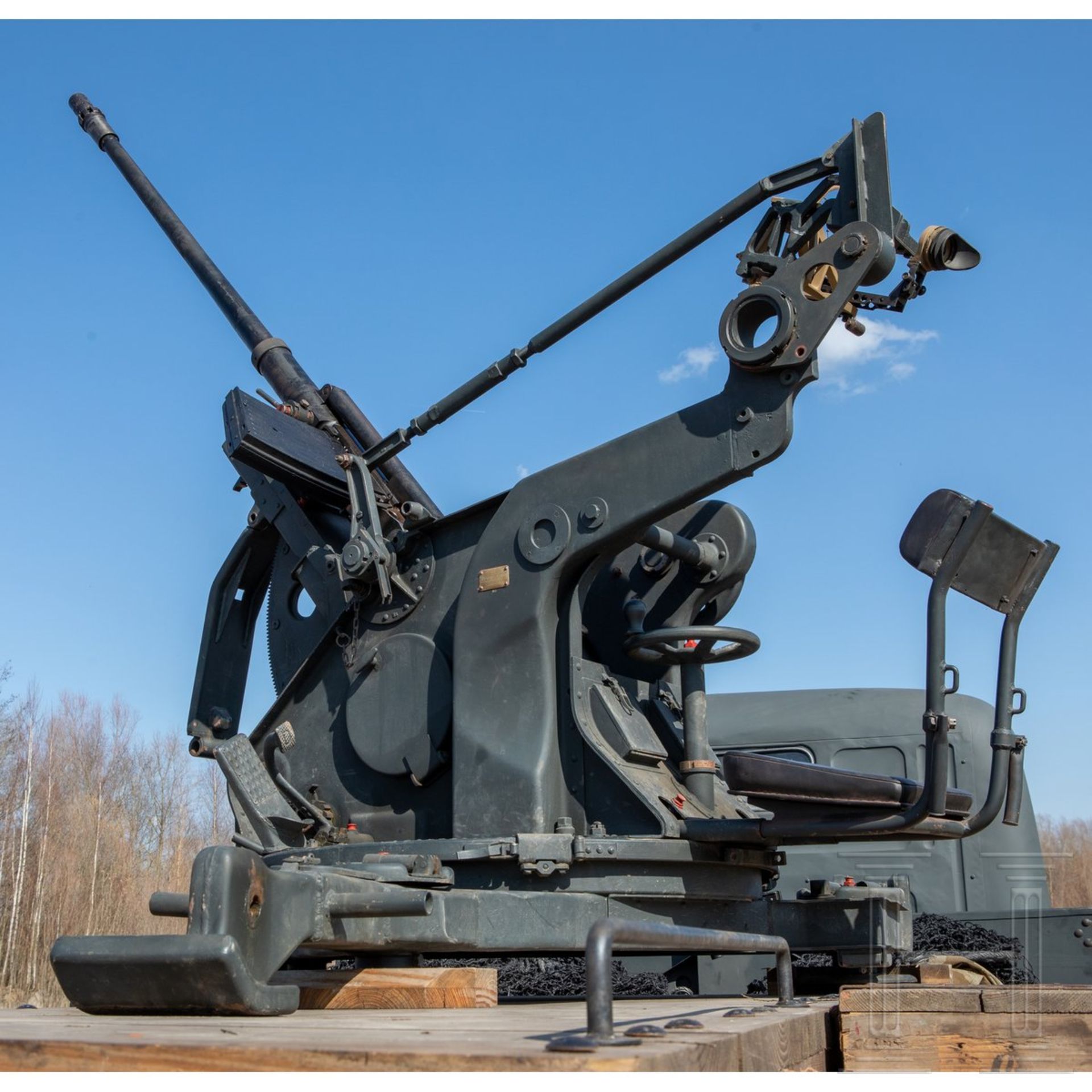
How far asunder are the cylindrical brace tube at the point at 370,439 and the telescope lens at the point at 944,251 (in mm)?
2626

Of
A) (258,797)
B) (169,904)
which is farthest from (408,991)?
(258,797)

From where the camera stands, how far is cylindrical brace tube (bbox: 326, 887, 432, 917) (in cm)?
389

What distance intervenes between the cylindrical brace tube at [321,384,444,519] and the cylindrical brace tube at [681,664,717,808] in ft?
5.71

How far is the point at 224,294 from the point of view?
760cm

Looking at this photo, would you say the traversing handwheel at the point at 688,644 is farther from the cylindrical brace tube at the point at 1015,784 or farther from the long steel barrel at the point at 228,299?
the long steel barrel at the point at 228,299

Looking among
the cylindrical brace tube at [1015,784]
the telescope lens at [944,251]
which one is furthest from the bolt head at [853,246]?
the cylindrical brace tube at [1015,784]

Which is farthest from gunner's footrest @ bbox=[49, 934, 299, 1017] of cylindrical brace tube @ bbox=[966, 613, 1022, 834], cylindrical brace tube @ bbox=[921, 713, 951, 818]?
cylindrical brace tube @ bbox=[966, 613, 1022, 834]

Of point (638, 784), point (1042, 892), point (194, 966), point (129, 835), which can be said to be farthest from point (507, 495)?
point (129, 835)

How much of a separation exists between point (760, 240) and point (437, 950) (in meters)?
3.04

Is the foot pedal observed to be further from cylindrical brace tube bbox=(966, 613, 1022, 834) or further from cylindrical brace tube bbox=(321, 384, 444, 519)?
cylindrical brace tube bbox=(966, 613, 1022, 834)

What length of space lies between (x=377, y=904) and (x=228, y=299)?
4560 mm

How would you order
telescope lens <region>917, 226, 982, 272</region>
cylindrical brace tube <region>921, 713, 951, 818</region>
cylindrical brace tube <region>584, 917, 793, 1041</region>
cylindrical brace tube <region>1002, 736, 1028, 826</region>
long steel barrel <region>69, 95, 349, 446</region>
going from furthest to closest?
long steel barrel <region>69, 95, 349, 446</region> < telescope lens <region>917, 226, 982, 272</region> < cylindrical brace tube <region>1002, 736, 1028, 826</region> < cylindrical brace tube <region>921, 713, 951, 818</region> < cylindrical brace tube <region>584, 917, 793, 1041</region>

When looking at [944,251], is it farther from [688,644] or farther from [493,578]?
[493,578]

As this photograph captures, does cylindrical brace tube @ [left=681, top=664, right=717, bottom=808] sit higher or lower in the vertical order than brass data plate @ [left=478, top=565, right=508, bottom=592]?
lower
